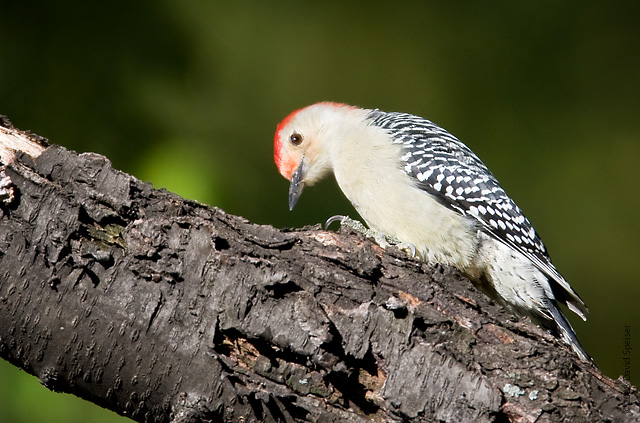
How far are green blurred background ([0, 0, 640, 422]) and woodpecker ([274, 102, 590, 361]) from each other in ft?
3.94

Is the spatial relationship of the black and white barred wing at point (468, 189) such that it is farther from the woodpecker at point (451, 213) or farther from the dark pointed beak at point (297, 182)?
the dark pointed beak at point (297, 182)

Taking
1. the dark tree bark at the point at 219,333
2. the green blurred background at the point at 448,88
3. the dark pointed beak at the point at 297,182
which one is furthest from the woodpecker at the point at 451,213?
the dark tree bark at the point at 219,333

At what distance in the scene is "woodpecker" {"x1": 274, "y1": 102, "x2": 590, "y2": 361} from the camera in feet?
11.6

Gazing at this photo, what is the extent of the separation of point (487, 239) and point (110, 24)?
3158 mm

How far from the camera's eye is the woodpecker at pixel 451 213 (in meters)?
3.54

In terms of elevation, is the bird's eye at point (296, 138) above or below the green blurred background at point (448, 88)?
below

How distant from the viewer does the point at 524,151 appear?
5348mm

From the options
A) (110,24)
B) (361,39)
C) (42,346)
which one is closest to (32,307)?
(42,346)

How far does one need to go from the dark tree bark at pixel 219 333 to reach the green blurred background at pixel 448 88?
257 cm

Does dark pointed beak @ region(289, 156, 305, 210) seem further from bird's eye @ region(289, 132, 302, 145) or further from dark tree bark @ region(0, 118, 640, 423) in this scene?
dark tree bark @ region(0, 118, 640, 423)

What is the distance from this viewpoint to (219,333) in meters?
2.00

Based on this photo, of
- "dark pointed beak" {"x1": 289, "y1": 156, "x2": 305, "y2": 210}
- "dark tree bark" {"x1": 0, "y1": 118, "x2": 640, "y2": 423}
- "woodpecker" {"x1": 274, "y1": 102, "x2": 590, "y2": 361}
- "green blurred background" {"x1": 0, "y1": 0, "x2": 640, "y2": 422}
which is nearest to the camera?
"dark tree bark" {"x1": 0, "y1": 118, "x2": 640, "y2": 423}

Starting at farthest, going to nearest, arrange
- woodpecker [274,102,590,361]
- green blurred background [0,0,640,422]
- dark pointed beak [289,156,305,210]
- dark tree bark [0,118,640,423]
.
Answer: green blurred background [0,0,640,422] → dark pointed beak [289,156,305,210] → woodpecker [274,102,590,361] → dark tree bark [0,118,640,423]

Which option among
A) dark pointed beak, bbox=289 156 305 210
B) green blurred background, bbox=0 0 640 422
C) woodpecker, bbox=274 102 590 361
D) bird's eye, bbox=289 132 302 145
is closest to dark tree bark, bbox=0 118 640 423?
woodpecker, bbox=274 102 590 361
